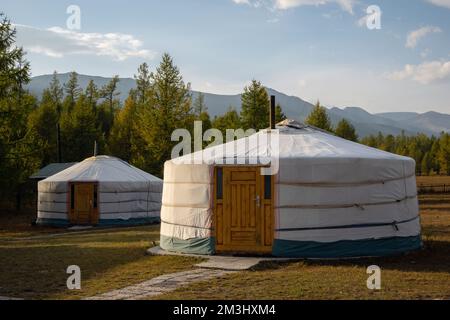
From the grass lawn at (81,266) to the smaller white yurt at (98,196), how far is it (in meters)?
4.94

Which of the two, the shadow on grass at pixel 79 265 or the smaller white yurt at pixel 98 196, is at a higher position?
the smaller white yurt at pixel 98 196

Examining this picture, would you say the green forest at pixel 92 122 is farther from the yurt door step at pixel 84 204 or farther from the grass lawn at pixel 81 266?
the grass lawn at pixel 81 266

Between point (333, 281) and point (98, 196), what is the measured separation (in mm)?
11097

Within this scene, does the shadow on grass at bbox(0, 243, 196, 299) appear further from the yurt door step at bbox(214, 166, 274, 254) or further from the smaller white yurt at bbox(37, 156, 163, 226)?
the smaller white yurt at bbox(37, 156, 163, 226)

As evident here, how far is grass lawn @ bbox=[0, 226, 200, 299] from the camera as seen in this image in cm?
601

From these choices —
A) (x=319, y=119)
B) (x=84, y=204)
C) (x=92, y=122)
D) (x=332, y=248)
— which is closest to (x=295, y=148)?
(x=332, y=248)

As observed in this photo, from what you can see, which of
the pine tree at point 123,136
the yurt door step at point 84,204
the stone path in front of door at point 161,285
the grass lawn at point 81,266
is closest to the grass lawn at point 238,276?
the grass lawn at point 81,266

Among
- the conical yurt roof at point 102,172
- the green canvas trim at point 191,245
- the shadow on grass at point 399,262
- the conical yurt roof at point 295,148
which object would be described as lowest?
the shadow on grass at point 399,262

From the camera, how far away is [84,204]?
16.3 metres

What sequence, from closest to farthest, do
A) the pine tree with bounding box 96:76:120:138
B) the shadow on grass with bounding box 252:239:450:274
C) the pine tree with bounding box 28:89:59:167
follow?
the shadow on grass with bounding box 252:239:450:274 < the pine tree with bounding box 28:89:59:167 < the pine tree with bounding box 96:76:120:138

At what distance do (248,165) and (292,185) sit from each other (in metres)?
0.73

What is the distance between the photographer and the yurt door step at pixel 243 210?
8047 mm

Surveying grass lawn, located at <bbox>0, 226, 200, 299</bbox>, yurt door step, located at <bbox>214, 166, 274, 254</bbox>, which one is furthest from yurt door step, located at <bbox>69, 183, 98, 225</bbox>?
yurt door step, located at <bbox>214, 166, 274, 254</bbox>
